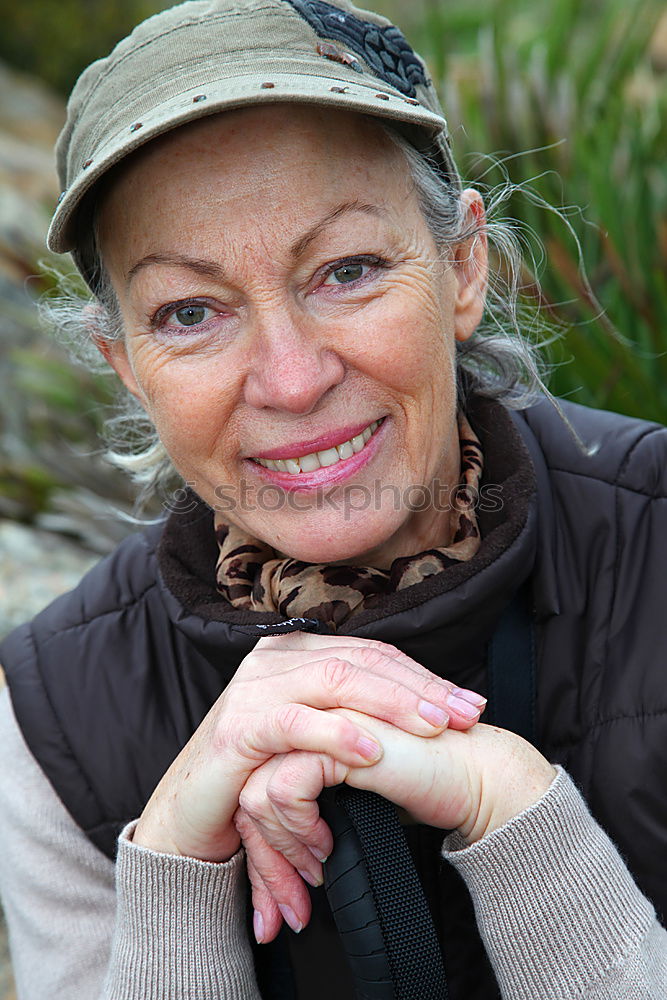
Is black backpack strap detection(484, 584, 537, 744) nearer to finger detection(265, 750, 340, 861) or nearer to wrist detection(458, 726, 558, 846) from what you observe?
wrist detection(458, 726, 558, 846)

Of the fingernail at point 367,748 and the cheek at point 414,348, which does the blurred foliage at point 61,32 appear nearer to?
the cheek at point 414,348

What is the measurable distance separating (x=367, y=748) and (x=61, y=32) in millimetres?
11032

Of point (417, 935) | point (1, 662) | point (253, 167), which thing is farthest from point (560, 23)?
point (417, 935)

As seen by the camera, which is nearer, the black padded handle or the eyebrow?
the black padded handle

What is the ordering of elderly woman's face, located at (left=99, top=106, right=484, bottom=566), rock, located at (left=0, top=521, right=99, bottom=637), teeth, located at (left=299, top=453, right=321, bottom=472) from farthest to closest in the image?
1. rock, located at (left=0, top=521, right=99, bottom=637)
2. teeth, located at (left=299, top=453, right=321, bottom=472)
3. elderly woman's face, located at (left=99, top=106, right=484, bottom=566)

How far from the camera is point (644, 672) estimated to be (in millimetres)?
1954

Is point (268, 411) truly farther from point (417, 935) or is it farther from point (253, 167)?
point (417, 935)

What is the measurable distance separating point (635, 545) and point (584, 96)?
2.98 m

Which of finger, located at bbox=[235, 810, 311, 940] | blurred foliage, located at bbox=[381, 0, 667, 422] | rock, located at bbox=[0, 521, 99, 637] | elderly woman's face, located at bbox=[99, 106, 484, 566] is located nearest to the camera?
elderly woman's face, located at bbox=[99, 106, 484, 566]

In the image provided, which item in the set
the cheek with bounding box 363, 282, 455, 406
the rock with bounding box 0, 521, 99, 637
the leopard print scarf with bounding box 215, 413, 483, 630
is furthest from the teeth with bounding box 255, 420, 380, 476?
the rock with bounding box 0, 521, 99, 637

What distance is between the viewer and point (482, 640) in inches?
77.0

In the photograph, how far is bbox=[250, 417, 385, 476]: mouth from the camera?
1.96 meters
